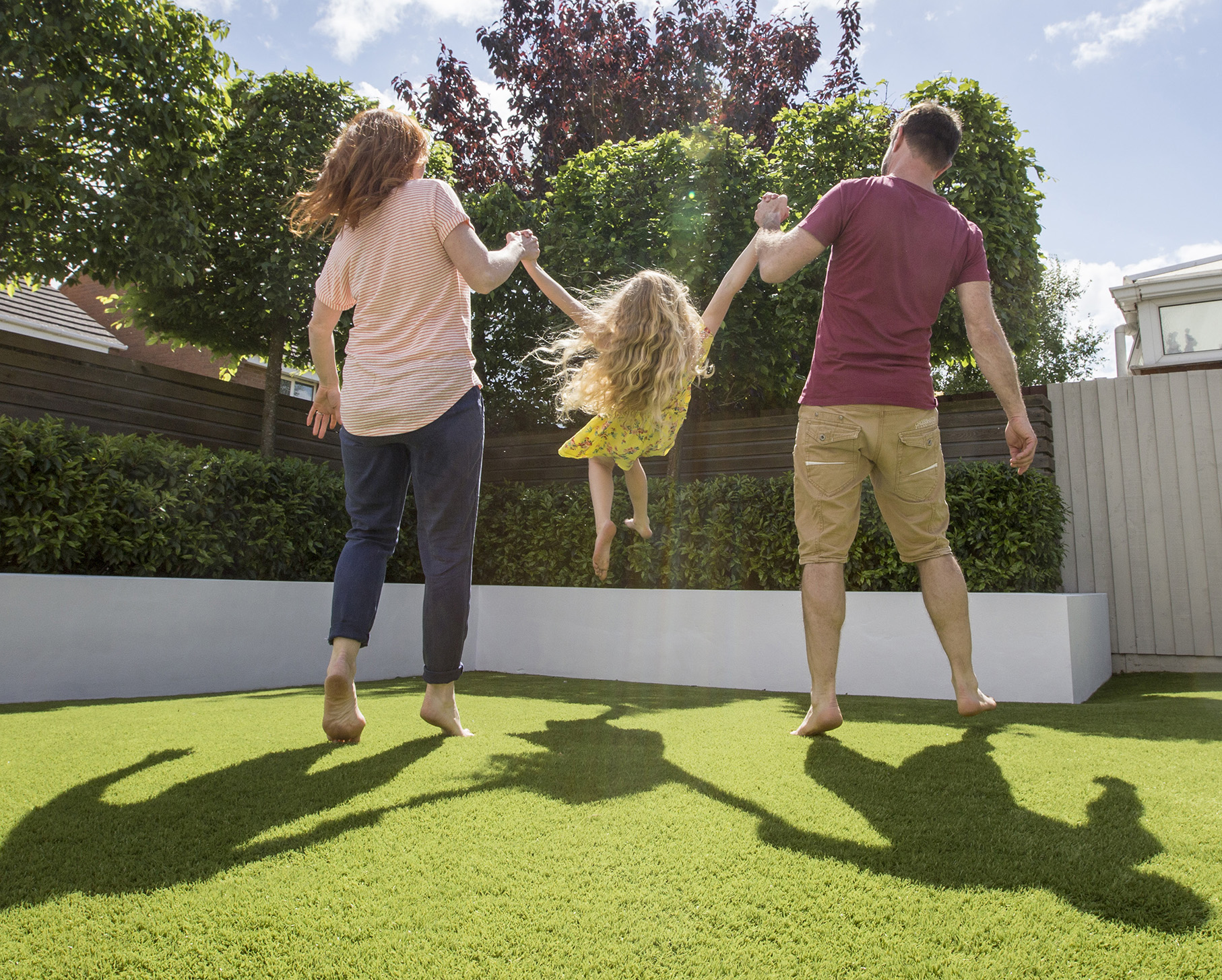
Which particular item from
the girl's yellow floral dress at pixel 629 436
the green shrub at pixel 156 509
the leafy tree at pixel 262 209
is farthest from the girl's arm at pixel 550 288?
the leafy tree at pixel 262 209

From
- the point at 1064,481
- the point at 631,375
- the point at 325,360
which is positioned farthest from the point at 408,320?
the point at 1064,481

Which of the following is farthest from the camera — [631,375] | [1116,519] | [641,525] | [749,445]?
[749,445]

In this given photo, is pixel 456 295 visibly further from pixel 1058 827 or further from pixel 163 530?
pixel 163 530

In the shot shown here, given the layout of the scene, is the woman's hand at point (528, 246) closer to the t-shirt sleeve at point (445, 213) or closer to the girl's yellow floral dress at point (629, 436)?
the t-shirt sleeve at point (445, 213)

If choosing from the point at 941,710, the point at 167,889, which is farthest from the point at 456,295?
the point at 941,710

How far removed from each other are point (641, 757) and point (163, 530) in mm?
3641

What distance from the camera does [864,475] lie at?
274 cm

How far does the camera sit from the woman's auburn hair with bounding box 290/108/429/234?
2.52 m

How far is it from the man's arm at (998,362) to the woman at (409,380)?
62.5 inches

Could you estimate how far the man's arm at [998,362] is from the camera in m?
2.69

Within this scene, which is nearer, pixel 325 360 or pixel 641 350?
pixel 325 360

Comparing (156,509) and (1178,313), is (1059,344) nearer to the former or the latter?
(1178,313)

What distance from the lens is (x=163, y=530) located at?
4617 millimetres

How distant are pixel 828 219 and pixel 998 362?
751 millimetres
